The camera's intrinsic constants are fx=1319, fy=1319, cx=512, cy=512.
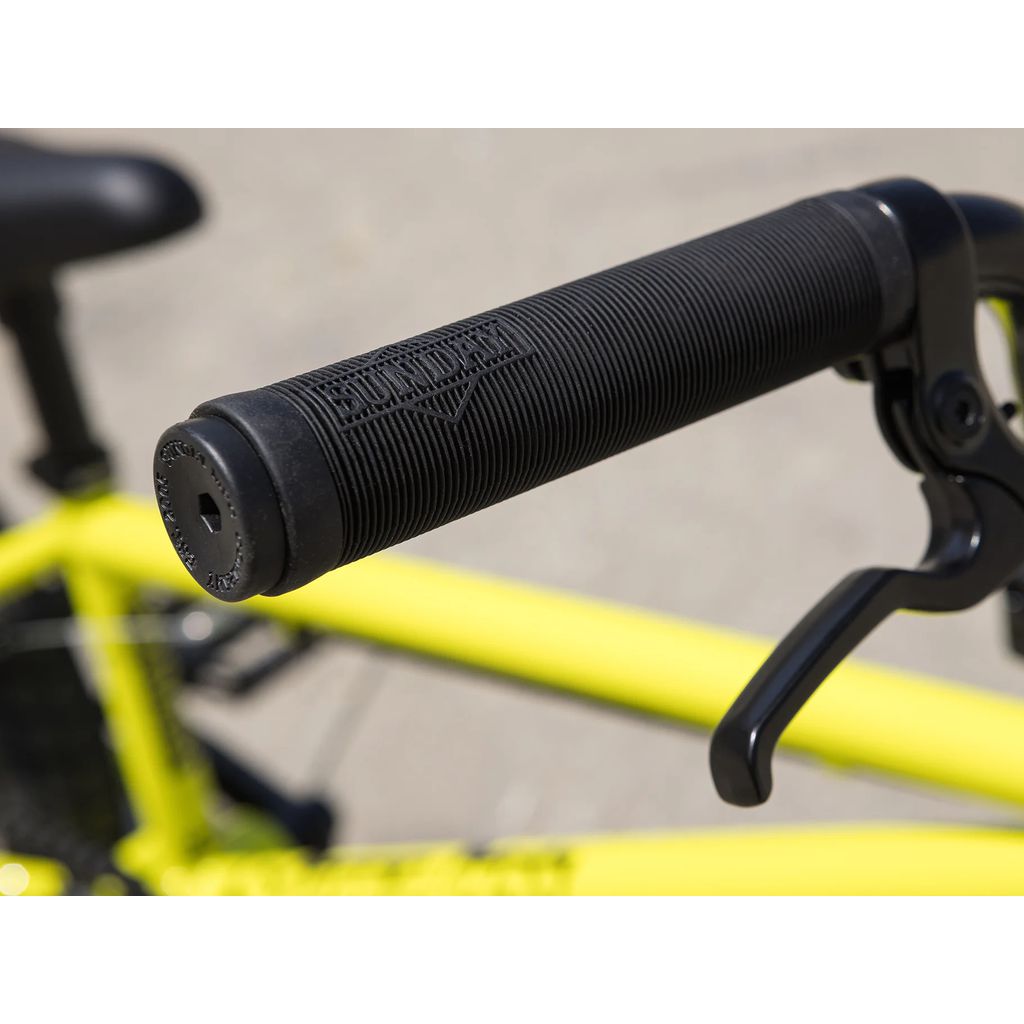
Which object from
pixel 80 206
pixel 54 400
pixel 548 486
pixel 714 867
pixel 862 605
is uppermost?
pixel 80 206

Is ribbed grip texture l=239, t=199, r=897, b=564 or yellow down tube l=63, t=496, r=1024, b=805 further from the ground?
ribbed grip texture l=239, t=199, r=897, b=564

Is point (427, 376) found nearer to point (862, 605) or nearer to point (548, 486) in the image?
point (862, 605)

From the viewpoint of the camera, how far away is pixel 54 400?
→ 1374mm

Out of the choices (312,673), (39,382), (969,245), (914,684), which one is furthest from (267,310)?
(969,245)

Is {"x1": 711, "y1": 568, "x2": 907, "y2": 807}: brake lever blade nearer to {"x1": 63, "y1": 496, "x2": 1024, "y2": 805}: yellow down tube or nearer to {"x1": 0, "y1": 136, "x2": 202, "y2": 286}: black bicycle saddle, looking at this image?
{"x1": 63, "y1": 496, "x2": 1024, "y2": 805}: yellow down tube

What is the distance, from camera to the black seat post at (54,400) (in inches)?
52.0

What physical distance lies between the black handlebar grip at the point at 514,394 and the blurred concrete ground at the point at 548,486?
788mm

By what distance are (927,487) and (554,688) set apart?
0.46 metres

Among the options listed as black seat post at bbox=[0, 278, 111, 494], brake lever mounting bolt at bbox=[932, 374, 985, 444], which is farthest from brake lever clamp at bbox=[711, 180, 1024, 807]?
black seat post at bbox=[0, 278, 111, 494]

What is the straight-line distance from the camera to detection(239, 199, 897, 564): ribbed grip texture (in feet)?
1.46

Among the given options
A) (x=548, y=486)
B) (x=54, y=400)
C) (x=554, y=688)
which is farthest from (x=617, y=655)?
(x=548, y=486)

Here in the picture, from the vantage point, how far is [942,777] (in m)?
0.85

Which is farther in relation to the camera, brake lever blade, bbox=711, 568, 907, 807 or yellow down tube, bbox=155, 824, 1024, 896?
yellow down tube, bbox=155, 824, 1024, 896

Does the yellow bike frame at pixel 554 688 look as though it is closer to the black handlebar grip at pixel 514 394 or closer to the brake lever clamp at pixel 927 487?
the brake lever clamp at pixel 927 487
